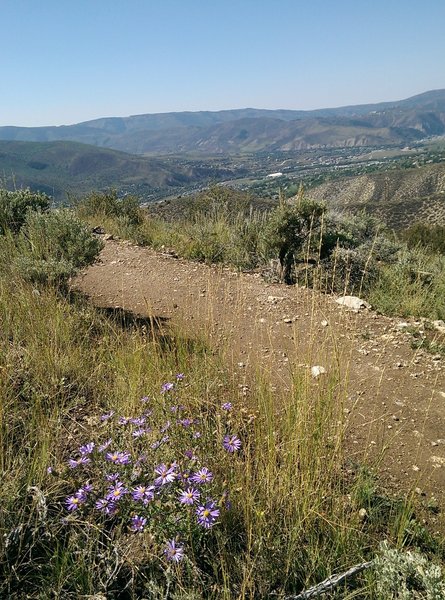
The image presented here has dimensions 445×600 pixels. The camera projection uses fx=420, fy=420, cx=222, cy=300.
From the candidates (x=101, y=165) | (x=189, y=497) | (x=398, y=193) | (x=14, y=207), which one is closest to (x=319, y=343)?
(x=189, y=497)

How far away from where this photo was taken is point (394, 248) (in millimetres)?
8500

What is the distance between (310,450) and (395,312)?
128 inches

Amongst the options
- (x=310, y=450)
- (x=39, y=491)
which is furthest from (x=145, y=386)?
(x=310, y=450)

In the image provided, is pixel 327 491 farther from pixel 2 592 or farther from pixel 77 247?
pixel 77 247

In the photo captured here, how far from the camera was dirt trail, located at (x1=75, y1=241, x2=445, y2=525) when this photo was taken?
8.16 ft

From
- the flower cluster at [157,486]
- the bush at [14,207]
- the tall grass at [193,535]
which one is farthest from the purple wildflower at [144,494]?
the bush at [14,207]

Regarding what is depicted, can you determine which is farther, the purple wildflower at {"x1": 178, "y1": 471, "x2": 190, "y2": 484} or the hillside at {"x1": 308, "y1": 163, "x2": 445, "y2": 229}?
the hillside at {"x1": 308, "y1": 163, "x2": 445, "y2": 229}

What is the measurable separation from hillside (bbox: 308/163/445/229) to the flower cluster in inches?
1620

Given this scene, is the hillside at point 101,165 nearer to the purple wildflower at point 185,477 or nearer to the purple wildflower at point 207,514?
the purple wildflower at point 185,477

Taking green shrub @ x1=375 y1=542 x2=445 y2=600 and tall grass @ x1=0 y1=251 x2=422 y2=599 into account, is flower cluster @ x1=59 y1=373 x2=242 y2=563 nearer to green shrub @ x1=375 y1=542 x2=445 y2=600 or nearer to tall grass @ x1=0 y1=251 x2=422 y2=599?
tall grass @ x1=0 y1=251 x2=422 y2=599

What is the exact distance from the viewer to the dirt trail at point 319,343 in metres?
2.49

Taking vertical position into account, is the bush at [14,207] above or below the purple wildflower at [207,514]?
above

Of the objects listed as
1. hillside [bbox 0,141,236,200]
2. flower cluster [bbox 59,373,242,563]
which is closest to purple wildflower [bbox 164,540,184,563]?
flower cluster [bbox 59,373,242,563]

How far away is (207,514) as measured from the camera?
143 cm
